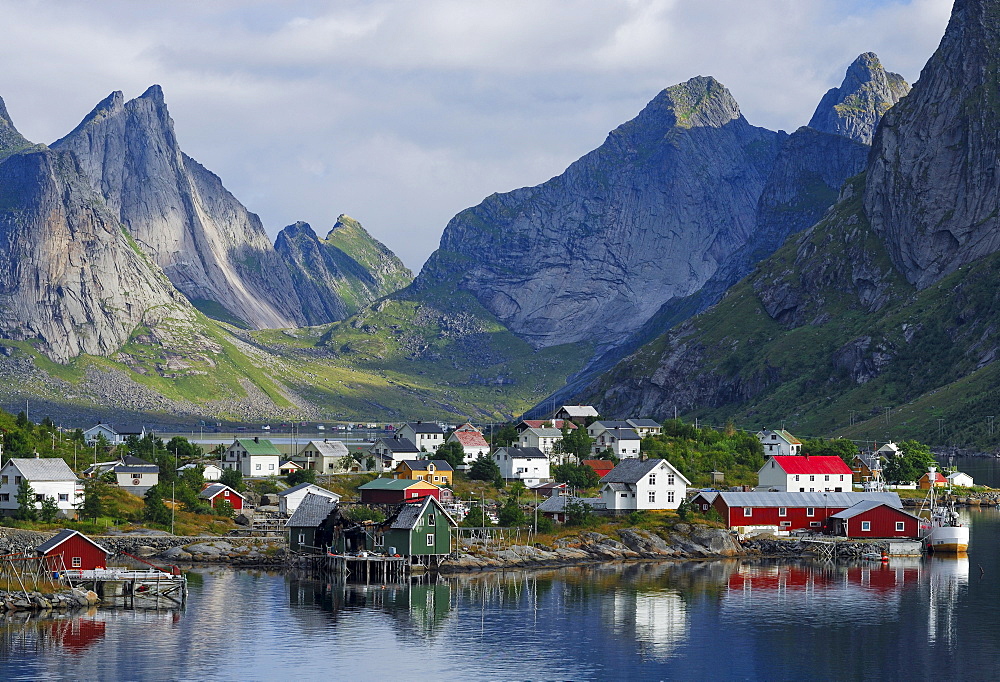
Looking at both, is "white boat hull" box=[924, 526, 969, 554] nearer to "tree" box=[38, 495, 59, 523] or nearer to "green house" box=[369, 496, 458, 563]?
"green house" box=[369, 496, 458, 563]

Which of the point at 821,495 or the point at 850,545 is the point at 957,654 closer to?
the point at 850,545

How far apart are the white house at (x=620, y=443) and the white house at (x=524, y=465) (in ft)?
59.6

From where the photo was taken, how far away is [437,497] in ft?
463

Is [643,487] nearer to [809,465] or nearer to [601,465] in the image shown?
[601,465]

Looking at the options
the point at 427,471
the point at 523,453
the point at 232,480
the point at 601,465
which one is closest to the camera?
the point at 232,480

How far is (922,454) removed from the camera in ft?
655

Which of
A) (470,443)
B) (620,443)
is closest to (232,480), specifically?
(470,443)

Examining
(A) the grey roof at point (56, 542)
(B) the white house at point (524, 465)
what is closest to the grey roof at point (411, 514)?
(A) the grey roof at point (56, 542)

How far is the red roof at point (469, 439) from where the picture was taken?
189 meters

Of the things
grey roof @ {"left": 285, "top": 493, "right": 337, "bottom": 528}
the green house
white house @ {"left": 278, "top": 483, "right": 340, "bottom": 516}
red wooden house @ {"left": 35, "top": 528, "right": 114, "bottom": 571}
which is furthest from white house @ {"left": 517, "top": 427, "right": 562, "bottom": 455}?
red wooden house @ {"left": 35, "top": 528, "right": 114, "bottom": 571}

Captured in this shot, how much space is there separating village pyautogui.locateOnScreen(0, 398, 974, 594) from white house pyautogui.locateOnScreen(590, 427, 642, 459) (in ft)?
0.66

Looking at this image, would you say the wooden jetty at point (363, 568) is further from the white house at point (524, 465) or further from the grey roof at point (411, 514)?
the white house at point (524, 465)

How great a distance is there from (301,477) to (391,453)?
70.8ft

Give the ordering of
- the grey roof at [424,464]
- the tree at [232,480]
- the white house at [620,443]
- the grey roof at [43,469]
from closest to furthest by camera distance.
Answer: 1. the grey roof at [43,469]
2. the tree at [232,480]
3. the grey roof at [424,464]
4. the white house at [620,443]
